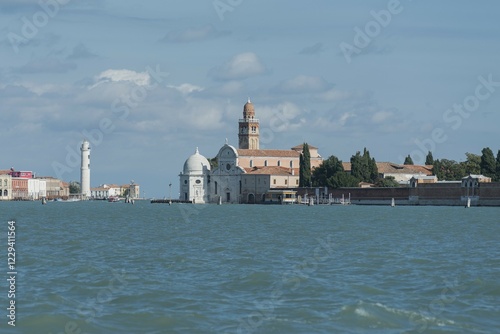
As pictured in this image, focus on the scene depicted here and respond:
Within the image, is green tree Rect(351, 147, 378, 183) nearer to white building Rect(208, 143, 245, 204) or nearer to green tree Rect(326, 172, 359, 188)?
green tree Rect(326, 172, 359, 188)

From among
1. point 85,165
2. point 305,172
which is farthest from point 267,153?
point 85,165

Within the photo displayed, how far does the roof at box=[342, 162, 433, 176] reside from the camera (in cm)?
9012

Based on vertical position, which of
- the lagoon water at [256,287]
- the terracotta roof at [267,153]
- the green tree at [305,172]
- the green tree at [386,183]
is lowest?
the lagoon water at [256,287]

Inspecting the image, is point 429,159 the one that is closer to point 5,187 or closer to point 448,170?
point 448,170

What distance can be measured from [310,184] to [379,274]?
226 ft

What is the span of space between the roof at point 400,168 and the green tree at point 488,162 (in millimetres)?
10906

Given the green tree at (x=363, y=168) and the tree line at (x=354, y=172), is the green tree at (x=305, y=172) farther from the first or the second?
the green tree at (x=363, y=168)

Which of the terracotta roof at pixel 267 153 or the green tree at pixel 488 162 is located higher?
the terracotta roof at pixel 267 153

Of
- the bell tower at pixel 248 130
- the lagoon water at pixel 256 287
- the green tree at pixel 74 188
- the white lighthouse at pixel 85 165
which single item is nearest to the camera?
the lagoon water at pixel 256 287

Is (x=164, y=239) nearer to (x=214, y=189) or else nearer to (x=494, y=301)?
(x=494, y=301)

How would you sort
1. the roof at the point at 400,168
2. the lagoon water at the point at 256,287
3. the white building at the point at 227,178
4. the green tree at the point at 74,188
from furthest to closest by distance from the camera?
1. the green tree at the point at 74,188
2. the white building at the point at 227,178
3. the roof at the point at 400,168
4. the lagoon water at the point at 256,287

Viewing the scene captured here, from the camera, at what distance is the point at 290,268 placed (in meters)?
18.9

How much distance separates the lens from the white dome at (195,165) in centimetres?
9594

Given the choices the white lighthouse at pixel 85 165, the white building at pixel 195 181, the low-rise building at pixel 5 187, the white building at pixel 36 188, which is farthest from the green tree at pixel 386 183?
the white building at pixel 36 188
